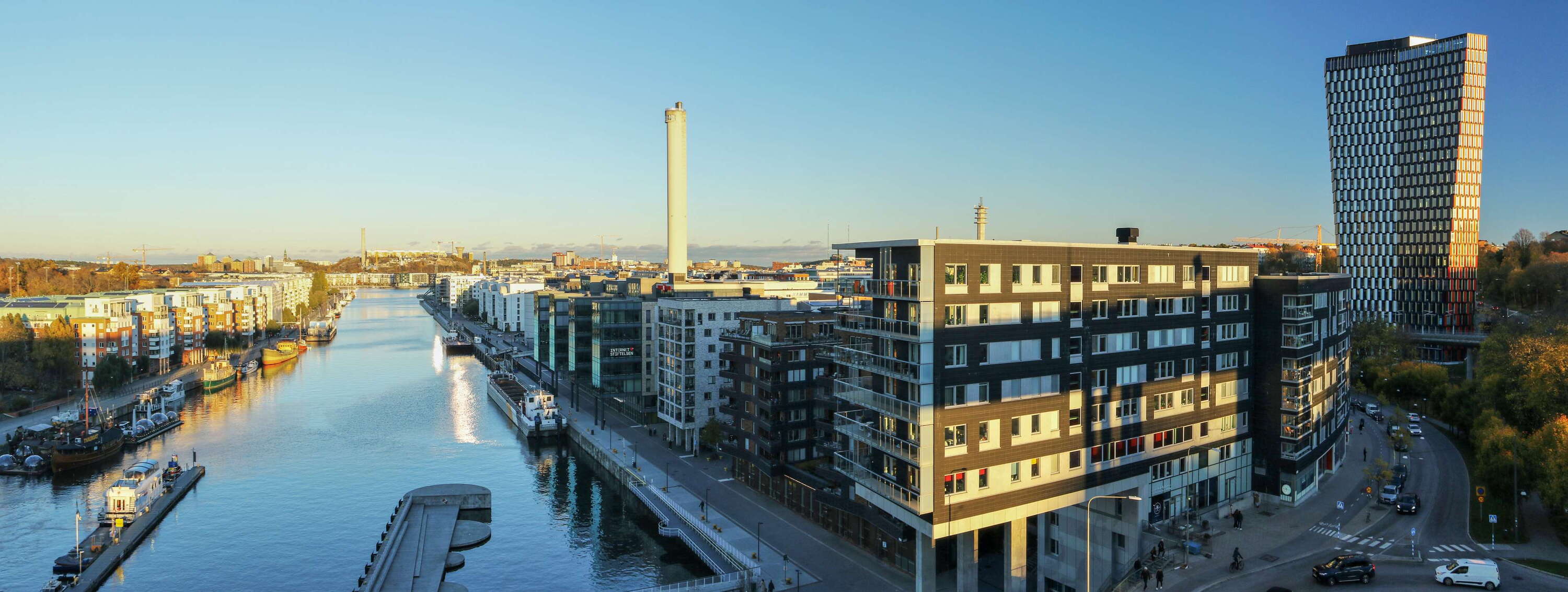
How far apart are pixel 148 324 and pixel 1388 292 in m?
158

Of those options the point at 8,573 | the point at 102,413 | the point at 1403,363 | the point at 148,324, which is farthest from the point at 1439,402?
the point at 148,324

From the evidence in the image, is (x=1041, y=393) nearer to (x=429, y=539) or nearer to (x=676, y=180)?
(x=429, y=539)

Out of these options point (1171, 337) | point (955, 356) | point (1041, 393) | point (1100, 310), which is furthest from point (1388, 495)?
point (955, 356)

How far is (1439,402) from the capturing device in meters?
62.8

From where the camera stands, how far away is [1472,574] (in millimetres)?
32000

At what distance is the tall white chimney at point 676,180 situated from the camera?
108m

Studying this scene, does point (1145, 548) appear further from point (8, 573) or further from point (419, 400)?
point (419, 400)

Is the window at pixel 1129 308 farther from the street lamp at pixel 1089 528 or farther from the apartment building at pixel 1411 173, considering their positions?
the apartment building at pixel 1411 173

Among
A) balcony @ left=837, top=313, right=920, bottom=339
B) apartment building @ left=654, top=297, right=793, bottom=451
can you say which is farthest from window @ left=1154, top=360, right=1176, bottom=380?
apartment building @ left=654, top=297, right=793, bottom=451

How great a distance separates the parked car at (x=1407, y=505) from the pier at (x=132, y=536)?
6329 centimetres

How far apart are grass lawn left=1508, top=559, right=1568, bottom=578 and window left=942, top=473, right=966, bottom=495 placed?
23514 millimetres

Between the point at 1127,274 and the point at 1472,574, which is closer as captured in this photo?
the point at 1472,574

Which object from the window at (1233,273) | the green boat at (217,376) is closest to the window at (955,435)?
the window at (1233,273)

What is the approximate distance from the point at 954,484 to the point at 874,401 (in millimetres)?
4473
